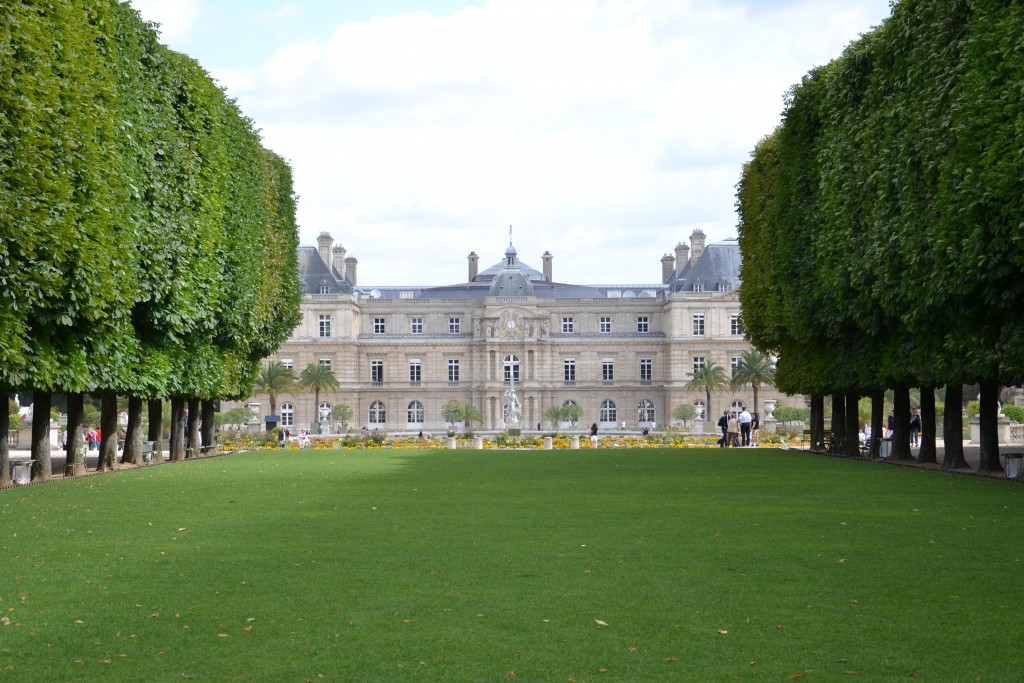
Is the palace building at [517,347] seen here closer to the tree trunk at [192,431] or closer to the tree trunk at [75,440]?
the tree trunk at [192,431]

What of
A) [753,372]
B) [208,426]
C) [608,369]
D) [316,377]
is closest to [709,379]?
[753,372]

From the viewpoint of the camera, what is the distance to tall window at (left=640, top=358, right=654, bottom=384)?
84.1 meters

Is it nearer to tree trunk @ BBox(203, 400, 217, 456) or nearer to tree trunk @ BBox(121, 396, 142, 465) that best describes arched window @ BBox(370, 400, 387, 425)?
tree trunk @ BBox(203, 400, 217, 456)

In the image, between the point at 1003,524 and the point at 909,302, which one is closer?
the point at 1003,524

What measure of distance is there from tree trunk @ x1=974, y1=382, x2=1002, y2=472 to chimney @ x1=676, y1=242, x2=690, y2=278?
202 feet

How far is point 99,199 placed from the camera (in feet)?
62.7

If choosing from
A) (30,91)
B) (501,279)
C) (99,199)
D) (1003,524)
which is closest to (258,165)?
(99,199)

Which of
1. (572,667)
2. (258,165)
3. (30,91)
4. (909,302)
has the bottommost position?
(572,667)

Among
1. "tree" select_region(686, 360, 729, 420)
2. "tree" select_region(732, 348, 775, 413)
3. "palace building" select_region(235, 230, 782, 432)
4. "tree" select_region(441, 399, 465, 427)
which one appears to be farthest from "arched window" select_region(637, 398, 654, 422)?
"tree" select_region(732, 348, 775, 413)

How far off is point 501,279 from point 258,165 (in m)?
51.7

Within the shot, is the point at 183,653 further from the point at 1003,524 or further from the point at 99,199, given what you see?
the point at 99,199

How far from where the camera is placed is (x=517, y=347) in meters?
82.8

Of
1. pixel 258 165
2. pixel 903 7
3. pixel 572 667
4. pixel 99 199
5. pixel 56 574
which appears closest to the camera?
pixel 572 667

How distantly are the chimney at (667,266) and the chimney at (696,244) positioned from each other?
690 centimetres
